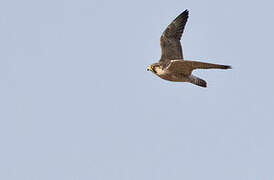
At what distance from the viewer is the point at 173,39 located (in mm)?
20125

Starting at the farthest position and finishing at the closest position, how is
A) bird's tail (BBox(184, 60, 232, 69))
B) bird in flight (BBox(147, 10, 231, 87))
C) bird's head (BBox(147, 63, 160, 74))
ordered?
1. bird's head (BBox(147, 63, 160, 74))
2. bird in flight (BBox(147, 10, 231, 87))
3. bird's tail (BBox(184, 60, 232, 69))

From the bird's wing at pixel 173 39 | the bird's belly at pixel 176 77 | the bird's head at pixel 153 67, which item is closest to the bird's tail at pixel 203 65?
the bird's belly at pixel 176 77

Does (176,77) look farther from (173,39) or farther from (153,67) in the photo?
(173,39)

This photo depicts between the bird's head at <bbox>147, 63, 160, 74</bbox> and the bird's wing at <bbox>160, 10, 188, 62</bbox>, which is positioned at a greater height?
the bird's wing at <bbox>160, 10, 188, 62</bbox>

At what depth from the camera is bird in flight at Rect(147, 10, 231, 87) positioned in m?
16.8

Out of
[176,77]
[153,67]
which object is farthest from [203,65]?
[153,67]

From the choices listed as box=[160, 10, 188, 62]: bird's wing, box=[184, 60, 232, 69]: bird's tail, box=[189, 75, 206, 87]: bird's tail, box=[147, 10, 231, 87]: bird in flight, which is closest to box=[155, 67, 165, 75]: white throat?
box=[147, 10, 231, 87]: bird in flight

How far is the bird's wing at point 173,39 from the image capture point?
19.7 m

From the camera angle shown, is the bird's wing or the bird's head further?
the bird's wing

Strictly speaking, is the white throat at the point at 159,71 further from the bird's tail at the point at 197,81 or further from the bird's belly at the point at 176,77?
the bird's tail at the point at 197,81

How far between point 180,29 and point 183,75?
3121mm

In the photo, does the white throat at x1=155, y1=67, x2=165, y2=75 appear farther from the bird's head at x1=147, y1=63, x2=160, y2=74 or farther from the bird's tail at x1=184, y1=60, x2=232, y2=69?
the bird's tail at x1=184, y1=60, x2=232, y2=69

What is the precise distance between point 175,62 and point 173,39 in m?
3.21

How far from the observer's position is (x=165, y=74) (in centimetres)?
1783
